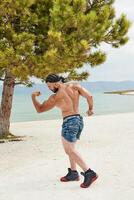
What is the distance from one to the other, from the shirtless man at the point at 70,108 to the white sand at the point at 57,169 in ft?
1.29

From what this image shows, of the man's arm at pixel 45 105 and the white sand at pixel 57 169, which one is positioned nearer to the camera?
the white sand at pixel 57 169

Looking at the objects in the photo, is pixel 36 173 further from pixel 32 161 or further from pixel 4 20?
pixel 4 20

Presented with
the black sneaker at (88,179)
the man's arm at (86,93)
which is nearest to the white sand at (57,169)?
the black sneaker at (88,179)

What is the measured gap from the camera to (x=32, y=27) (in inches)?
619

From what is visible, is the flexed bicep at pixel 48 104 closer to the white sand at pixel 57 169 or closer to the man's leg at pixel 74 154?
the man's leg at pixel 74 154

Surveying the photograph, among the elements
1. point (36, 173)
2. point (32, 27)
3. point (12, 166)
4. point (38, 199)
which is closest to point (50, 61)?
point (32, 27)

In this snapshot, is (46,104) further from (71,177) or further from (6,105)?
(6,105)

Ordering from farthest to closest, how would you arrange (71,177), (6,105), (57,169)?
(6,105) < (57,169) < (71,177)

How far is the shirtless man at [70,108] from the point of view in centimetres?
819

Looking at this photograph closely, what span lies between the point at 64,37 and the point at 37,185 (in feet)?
22.1

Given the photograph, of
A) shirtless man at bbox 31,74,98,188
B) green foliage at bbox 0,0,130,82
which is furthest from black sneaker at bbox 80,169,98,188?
green foliage at bbox 0,0,130,82

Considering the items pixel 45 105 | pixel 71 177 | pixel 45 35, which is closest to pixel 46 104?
pixel 45 105

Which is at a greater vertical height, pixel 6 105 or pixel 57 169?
pixel 6 105

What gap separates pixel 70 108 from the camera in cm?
830
